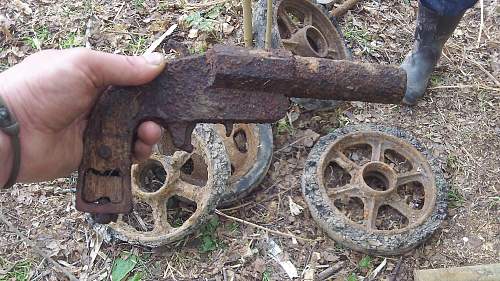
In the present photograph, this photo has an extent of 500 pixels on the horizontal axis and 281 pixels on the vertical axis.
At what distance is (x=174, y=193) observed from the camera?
3000 mm

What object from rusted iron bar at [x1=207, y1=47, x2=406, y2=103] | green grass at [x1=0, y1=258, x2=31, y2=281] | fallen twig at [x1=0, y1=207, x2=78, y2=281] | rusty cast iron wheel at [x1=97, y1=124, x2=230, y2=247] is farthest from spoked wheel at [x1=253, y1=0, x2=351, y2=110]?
green grass at [x1=0, y1=258, x2=31, y2=281]

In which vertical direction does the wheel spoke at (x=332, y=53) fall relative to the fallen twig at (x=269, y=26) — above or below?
below

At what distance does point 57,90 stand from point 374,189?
1.82 meters

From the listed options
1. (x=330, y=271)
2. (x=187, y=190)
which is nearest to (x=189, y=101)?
(x=187, y=190)

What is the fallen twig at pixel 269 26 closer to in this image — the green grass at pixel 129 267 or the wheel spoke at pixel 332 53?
the wheel spoke at pixel 332 53

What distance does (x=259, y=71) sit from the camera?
7.06 feet

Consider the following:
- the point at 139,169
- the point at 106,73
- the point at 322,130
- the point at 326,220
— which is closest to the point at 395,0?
the point at 322,130

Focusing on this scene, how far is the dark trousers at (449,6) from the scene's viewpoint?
3.07m

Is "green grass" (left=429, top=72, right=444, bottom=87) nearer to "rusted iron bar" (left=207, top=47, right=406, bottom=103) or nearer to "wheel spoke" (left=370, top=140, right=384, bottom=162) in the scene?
"wheel spoke" (left=370, top=140, right=384, bottom=162)

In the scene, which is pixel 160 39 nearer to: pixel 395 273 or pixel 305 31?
pixel 305 31

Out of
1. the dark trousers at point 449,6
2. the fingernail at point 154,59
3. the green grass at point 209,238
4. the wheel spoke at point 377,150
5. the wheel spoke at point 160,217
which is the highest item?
the dark trousers at point 449,6

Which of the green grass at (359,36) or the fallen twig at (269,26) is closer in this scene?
the fallen twig at (269,26)

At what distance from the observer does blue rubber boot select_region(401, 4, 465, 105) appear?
11.0 ft

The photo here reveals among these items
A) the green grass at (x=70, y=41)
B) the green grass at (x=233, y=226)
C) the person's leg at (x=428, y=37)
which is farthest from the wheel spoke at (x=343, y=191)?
the green grass at (x=70, y=41)
